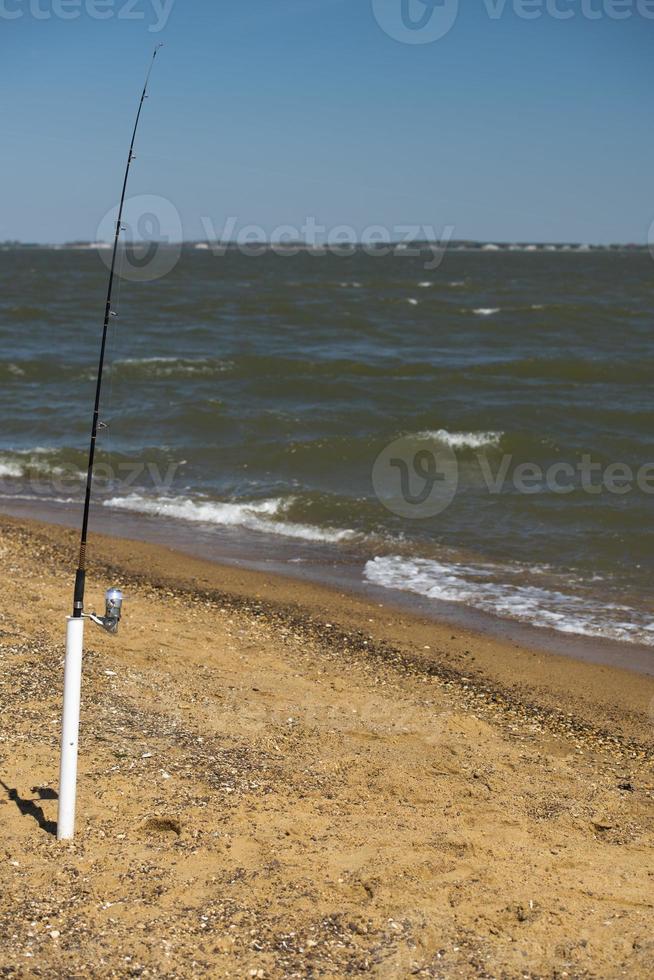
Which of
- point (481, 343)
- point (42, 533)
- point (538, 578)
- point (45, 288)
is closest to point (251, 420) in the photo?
point (42, 533)

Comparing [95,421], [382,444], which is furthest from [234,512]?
[95,421]

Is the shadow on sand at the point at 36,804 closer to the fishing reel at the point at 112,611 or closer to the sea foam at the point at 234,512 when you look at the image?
the fishing reel at the point at 112,611

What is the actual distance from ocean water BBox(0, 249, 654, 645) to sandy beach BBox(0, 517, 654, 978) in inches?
109

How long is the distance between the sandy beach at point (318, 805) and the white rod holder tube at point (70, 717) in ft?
0.85

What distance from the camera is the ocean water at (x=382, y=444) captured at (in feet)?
43.2

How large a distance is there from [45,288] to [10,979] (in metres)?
53.6

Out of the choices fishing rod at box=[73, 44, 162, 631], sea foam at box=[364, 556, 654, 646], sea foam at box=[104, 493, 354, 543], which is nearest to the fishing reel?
fishing rod at box=[73, 44, 162, 631]

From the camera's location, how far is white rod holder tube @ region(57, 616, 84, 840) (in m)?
5.36

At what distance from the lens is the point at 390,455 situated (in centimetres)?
1884

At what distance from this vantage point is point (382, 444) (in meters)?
19.5

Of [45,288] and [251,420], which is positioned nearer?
[251,420]

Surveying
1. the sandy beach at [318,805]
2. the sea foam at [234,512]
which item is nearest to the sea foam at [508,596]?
the sandy beach at [318,805]

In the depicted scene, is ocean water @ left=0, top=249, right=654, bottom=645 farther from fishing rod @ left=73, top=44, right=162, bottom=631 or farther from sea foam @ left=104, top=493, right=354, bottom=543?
fishing rod @ left=73, top=44, right=162, bottom=631

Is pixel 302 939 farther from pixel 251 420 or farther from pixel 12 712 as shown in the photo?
pixel 251 420
